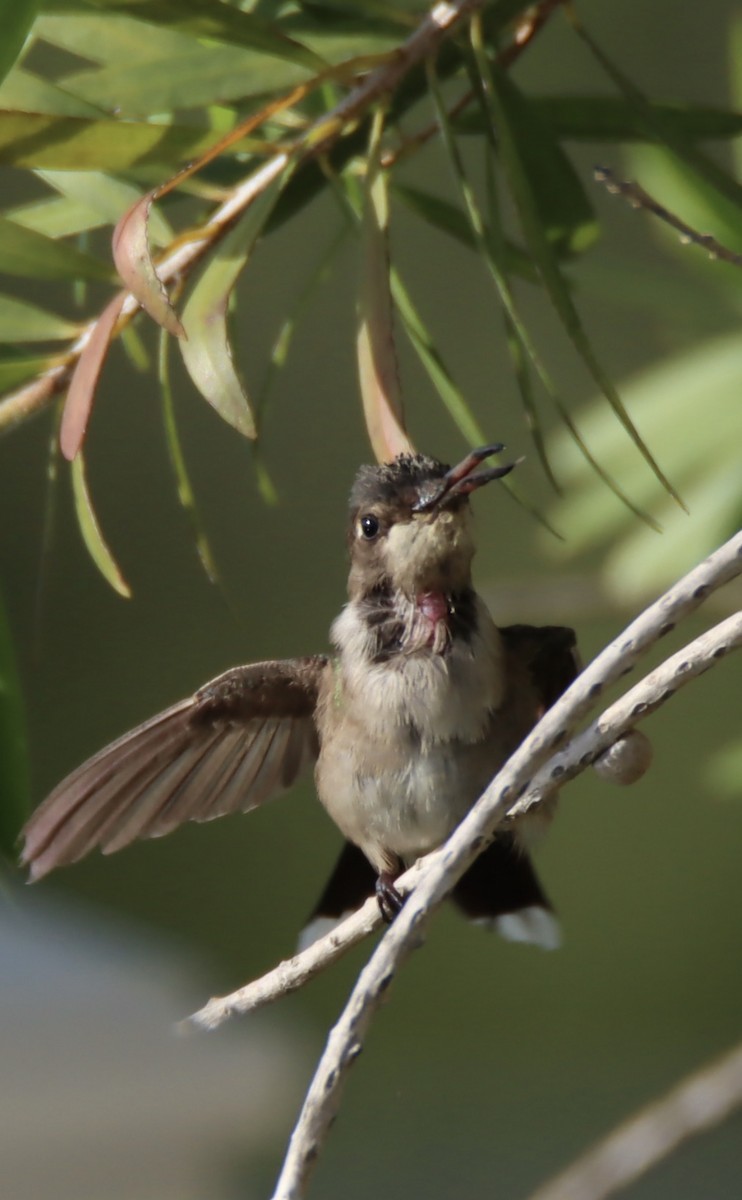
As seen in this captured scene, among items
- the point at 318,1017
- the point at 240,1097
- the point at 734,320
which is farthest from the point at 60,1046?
the point at 734,320

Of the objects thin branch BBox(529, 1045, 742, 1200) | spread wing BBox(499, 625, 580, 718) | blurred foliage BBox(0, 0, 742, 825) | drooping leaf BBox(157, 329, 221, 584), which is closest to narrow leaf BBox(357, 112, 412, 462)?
blurred foliage BBox(0, 0, 742, 825)

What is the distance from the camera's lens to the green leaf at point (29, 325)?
98cm

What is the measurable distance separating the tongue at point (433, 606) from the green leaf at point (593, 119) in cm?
36

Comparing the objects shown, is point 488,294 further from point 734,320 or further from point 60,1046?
point 60,1046

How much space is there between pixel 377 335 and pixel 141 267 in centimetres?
19

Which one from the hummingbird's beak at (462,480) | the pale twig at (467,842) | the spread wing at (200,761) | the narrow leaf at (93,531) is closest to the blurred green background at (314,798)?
the spread wing at (200,761)

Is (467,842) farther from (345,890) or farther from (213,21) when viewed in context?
(345,890)

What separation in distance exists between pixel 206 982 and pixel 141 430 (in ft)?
3.33

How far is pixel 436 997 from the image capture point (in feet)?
9.11

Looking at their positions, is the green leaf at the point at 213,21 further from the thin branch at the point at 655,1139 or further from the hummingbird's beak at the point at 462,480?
the thin branch at the point at 655,1139

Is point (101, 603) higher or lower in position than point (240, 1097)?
higher

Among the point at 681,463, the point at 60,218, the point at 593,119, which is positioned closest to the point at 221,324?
the point at 60,218

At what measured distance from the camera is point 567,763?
2.34ft

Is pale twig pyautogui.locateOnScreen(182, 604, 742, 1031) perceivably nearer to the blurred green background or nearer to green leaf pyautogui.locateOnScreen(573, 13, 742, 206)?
green leaf pyautogui.locateOnScreen(573, 13, 742, 206)
